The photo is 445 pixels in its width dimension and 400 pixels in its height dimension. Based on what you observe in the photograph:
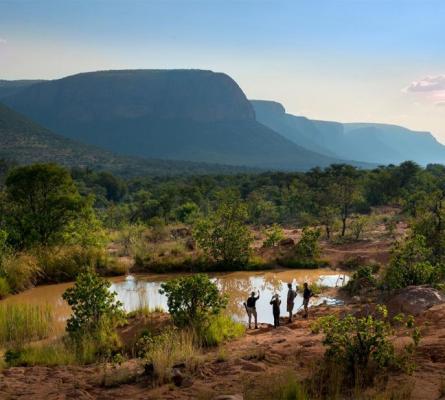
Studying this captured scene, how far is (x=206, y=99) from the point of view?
196 meters

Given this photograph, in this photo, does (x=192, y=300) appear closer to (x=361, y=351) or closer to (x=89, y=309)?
(x=89, y=309)

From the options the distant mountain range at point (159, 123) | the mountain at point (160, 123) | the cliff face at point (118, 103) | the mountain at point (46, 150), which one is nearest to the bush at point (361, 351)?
the mountain at point (46, 150)

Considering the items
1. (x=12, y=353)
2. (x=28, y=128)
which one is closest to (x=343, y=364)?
(x=12, y=353)

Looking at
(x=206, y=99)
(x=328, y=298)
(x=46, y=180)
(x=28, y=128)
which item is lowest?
(x=328, y=298)

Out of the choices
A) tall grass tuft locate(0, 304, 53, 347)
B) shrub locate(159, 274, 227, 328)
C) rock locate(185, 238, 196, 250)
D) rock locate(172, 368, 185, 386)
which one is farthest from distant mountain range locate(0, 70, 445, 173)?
rock locate(172, 368, 185, 386)

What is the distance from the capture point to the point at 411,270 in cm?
1362

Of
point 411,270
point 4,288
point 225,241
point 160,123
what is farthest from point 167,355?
point 160,123

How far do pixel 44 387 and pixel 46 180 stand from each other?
12434 mm

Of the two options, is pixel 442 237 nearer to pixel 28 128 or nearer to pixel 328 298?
pixel 328 298

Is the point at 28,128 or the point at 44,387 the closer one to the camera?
the point at 44,387

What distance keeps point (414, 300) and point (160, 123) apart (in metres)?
175

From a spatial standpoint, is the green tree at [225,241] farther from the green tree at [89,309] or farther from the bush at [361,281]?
the green tree at [89,309]

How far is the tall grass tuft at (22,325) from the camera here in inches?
426

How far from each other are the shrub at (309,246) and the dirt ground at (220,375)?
437 inches
